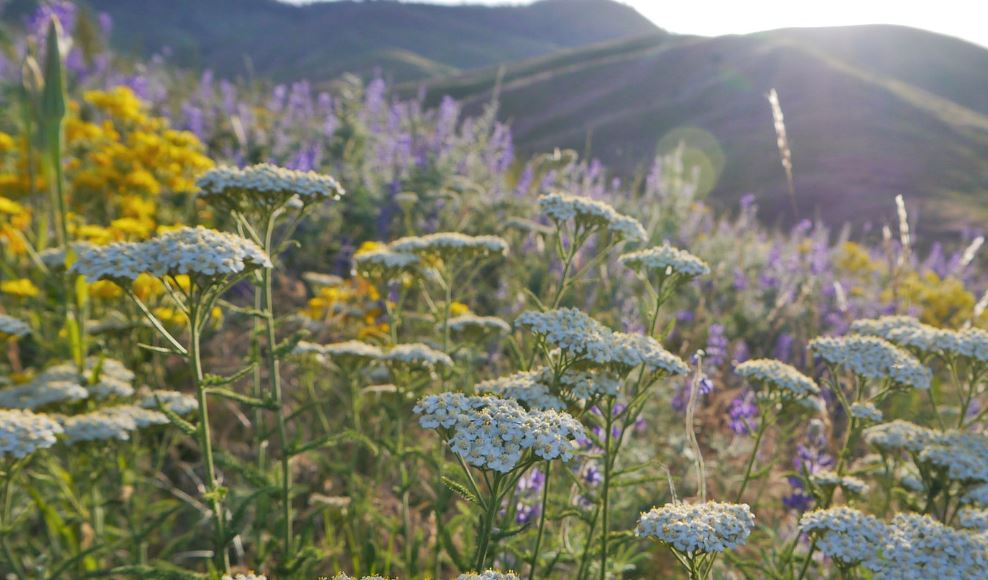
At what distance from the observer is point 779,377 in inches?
124

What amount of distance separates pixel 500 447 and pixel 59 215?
10.7 feet

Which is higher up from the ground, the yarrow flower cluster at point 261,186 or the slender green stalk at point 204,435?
the yarrow flower cluster at point 261,186

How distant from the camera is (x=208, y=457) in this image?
2469 mm

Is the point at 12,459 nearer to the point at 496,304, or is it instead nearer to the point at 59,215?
the point at 59,215

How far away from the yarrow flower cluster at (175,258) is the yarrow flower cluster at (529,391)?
96 cm

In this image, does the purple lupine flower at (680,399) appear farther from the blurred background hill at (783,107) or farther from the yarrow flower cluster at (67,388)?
the blurred background hill at (783,107)

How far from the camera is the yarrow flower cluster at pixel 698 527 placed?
2059mm

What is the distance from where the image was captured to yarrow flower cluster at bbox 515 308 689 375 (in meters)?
2.57

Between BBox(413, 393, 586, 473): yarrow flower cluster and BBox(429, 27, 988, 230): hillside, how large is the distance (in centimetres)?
3180

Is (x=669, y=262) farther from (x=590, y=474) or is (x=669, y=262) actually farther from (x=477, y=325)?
(x=590, y=474)

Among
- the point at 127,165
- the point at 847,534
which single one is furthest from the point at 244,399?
the point at 127,165

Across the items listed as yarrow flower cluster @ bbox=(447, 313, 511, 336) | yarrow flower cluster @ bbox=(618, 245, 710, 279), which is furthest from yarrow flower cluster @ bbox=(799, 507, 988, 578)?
yarrow flower cluster @ bbox=(447, 313, 511, 336)

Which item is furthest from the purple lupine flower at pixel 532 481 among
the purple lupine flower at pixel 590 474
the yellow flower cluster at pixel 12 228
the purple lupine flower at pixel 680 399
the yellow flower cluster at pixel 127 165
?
the yellow flower cluster at pixel 12 228

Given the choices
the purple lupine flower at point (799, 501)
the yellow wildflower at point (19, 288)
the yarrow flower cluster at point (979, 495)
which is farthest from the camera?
the yellow wildflower at point (19, 288)
